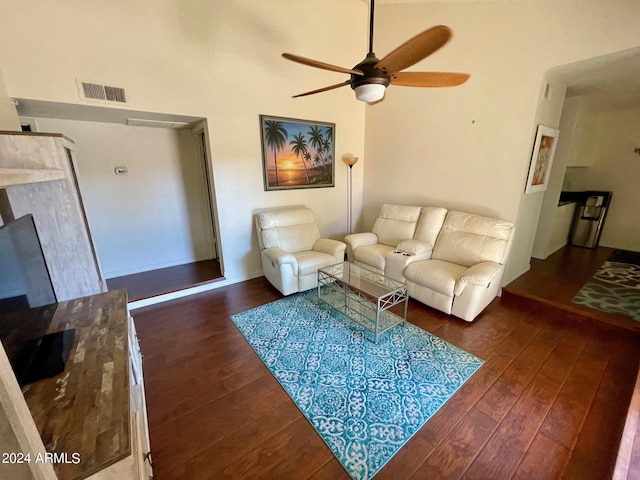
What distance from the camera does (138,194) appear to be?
363cm

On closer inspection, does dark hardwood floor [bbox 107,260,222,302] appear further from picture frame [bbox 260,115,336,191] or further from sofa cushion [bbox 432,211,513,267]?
sofa cushion [bbox 432,211,513,267]

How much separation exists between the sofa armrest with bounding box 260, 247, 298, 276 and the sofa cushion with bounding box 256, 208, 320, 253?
0.22m

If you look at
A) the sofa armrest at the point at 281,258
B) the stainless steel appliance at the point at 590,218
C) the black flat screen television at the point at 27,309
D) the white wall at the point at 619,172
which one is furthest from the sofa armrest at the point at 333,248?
the white wall at the point at 619,172

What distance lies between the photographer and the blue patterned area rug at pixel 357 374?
1.54 meters

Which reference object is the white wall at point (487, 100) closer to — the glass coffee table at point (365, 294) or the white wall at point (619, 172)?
the glass coffee table at point (365, 294)

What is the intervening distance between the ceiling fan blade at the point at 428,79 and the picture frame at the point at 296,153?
1.96 meters

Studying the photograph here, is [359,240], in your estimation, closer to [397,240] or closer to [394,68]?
[397,240]

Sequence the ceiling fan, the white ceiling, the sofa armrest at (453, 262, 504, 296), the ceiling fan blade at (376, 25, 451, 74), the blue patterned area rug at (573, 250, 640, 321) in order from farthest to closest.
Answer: the blue patterned area rug at (573, 250, 640, 321) → the sofa armrest at (453, 262, 504, 296) → the white ceiling → the ceiling fan → the ceiling fan blade at (376, 25, 451, 74)

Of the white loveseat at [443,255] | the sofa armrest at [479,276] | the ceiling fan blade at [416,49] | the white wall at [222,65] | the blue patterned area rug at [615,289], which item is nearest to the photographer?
the ceiling fan blade at [416,49]

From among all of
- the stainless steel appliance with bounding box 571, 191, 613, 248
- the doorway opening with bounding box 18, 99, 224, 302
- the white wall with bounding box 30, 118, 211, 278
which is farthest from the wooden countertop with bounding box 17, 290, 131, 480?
the stainless steel appliance with bounding box 571, 191, 613, 248

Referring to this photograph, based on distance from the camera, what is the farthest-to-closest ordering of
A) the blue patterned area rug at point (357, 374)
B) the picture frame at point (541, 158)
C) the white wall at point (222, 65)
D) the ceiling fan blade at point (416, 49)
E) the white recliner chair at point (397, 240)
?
the white recliner chair at point (397, 240) → the picture frame at point (541, 158) → the white wall at point (222, 65) → the blue patterned area rug at point (357, 374) → the ceiling fan blade at point (416, 49)

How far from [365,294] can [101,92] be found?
3.24 m

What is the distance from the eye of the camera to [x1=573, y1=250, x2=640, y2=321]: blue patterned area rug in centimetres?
268

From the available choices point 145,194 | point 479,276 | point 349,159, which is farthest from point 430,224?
point 145,194
